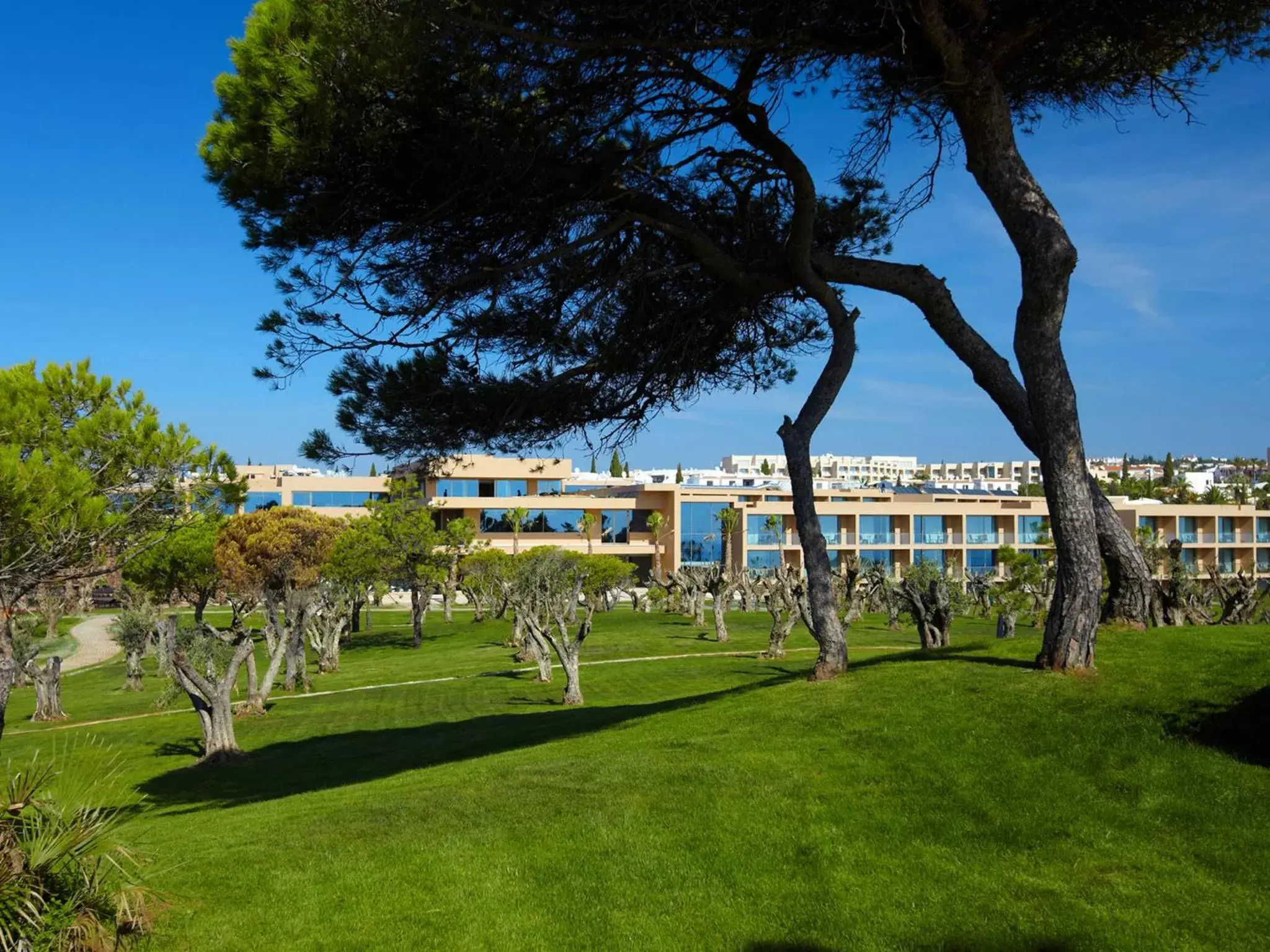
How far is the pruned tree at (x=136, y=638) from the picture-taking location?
30062 mm

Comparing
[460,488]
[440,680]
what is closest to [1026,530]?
[460,488]

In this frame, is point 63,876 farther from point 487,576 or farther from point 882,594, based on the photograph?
point 882,594

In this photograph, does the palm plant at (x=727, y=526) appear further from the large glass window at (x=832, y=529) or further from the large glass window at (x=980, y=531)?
the large glass window at (x=980, y=531)

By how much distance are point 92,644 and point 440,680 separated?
84.9ft

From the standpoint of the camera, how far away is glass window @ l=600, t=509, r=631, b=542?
69000 mm

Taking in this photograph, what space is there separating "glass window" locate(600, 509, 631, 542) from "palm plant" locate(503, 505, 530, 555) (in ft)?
17.5

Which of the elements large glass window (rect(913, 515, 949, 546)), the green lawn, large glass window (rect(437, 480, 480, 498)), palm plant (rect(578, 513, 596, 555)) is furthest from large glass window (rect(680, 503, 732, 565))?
the green lawn

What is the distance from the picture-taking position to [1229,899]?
5.17 meters

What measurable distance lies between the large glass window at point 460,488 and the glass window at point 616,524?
8594 millimetres

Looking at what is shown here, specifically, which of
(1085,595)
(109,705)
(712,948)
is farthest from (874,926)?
(109,705)

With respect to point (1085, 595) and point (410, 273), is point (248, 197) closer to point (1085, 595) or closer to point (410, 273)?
point (410, 273)

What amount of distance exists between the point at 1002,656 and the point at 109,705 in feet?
79.9

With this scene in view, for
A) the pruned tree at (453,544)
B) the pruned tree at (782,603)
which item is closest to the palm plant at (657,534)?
the pruned tree at (782,603)

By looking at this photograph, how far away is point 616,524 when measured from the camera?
229 feet
